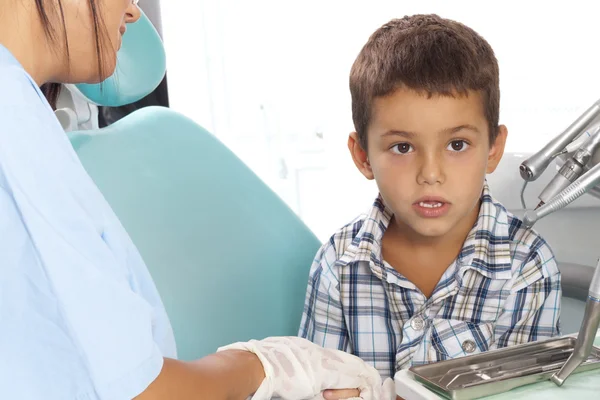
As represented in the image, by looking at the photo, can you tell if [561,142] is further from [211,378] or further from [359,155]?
[211,378]

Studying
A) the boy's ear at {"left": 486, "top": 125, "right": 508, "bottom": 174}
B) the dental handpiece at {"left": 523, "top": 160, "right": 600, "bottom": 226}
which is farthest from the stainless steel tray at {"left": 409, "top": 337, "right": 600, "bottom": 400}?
the boy's ear at {"left": 486, "top": 125, "right": 508, "bottom": 174}

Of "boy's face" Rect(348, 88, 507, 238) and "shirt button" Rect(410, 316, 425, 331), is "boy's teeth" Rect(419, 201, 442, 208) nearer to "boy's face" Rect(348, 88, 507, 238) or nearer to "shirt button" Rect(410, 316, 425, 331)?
"boy's face" Rect(348, 88, 507, 238)

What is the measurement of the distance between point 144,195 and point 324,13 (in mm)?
1296

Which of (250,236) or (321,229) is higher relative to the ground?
(250,236)

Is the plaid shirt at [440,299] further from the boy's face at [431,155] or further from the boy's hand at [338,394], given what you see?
the boy's hand at [338,394]

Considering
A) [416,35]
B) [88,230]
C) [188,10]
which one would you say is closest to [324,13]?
[188,10]

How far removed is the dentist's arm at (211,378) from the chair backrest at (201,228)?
25 centimetres

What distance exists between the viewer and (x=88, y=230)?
542 millimetres

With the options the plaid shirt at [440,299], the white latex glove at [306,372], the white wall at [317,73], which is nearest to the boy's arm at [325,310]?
the plaid shirt at [440,299]

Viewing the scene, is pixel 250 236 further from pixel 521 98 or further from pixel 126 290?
pixel 521 98

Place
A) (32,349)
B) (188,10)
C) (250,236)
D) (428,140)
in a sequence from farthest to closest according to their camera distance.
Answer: (188,10) < (250,236) < (428,140) < (32,349)

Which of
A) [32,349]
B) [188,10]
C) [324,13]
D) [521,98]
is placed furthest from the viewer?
[188,10]

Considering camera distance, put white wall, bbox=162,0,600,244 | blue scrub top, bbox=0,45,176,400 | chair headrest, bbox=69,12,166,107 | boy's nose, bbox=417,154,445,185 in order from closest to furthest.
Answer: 1. blue scrub top, bbox=0,45,176,400
2. boy's nose, bbox=417,154,445,185
3. chair headrest, bbox=69,12,166,107
4. white wall, bbox=162,0,600,244

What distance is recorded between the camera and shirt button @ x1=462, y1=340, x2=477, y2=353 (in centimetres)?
92
